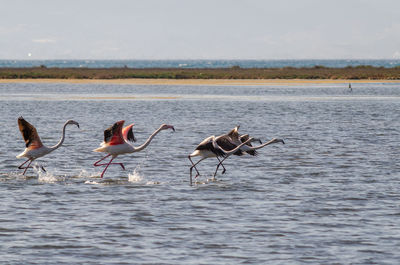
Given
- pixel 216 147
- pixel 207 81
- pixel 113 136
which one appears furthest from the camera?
pixel 207 81

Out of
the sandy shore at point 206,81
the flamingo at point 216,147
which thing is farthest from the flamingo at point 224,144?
the sandy shore at point 206,81

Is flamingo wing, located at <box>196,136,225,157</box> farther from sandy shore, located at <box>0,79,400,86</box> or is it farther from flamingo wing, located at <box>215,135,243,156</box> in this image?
sandy shore, located at <box>0,79,400,86</box>

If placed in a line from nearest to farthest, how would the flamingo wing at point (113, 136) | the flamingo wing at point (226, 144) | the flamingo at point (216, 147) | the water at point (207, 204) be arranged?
the water at point (207, 204) < the flamingo at point (216, 147) < the flamingo wing at point (113, 136) < the flamingo wing at point (226, 144)

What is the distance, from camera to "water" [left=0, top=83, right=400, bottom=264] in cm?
1020

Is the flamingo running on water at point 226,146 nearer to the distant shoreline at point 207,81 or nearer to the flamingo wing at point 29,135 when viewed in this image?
the flamingo wing at point 29,135

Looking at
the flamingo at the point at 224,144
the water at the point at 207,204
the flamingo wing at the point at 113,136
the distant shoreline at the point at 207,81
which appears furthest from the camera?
the distant shoreline at the point at 207,81

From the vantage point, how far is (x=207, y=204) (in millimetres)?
13664

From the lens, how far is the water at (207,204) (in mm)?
10203

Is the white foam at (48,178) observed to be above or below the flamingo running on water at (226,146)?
below

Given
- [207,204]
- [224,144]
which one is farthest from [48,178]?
[207,204]

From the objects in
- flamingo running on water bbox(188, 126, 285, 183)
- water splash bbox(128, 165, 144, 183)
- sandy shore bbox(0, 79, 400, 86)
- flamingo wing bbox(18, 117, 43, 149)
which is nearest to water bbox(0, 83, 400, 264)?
water splash bbox(128, 165, 144, 183)

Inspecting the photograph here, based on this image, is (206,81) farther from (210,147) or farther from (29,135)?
(210,147)

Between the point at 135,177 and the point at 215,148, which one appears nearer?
the point at 215,148

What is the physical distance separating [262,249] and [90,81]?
72743mm
